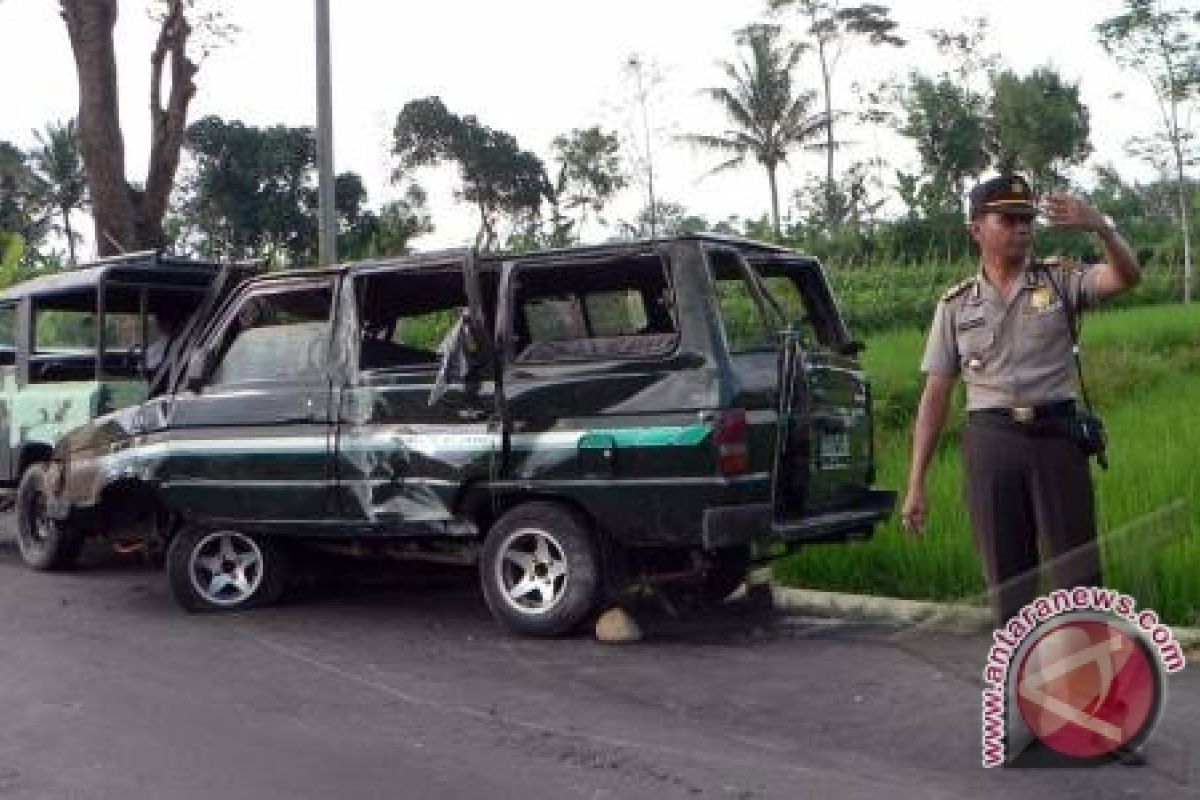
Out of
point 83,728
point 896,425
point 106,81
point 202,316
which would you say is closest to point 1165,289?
point 896,425

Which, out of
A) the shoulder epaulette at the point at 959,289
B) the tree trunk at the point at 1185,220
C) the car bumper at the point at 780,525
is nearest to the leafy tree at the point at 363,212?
the tree trunk at the point at 1185,220

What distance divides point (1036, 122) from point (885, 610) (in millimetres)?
33601

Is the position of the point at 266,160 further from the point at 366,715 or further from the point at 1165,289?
the point at 366,715

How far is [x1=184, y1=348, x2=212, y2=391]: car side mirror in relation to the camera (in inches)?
286

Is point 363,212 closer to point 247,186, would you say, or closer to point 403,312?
point 247,186


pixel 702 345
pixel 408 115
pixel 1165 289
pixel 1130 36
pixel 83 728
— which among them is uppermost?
pixel 408 115

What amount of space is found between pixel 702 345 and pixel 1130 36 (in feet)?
85.2

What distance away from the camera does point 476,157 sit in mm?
52094

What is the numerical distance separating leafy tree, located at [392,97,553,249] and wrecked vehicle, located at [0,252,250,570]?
138 feet

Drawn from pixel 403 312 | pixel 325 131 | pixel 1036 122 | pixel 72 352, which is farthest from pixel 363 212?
pixel 403 312

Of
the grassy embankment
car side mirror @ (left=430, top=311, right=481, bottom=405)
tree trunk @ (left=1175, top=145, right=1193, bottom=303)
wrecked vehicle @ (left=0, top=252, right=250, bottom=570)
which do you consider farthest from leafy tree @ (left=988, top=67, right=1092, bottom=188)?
car side mirror @ (left=430, top=311, right=481, bottom=405)

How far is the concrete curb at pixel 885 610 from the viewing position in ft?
20.2

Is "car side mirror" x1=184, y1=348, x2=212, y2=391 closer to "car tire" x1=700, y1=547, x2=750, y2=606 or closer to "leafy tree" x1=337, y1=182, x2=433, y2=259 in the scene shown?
"car tire" x1=700, y1=547, x2=750, y2=606

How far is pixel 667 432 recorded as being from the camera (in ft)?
19.2
